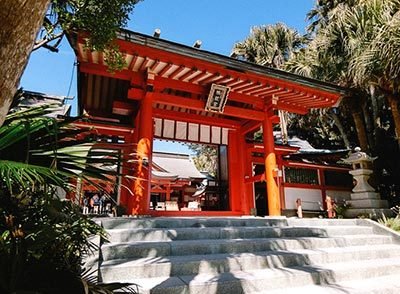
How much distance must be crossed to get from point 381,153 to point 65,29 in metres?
13.5

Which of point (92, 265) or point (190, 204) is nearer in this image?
point (92, 265)

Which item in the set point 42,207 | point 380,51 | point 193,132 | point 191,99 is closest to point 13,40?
point 42,207

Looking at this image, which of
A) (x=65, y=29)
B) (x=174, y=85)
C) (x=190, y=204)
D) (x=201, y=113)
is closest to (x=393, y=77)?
(x=201, y=113)

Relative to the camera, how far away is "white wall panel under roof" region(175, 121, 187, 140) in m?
8.24

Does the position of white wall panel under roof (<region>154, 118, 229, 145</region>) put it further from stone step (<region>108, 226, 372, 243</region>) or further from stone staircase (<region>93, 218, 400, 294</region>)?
stone step (<region>108, 226, 372, 243</region>)

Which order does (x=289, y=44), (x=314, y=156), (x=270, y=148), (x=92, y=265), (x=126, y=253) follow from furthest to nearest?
(x=289, y=44) < (x=314, y=156) < (x=270, y=148) < (x=126, y=253) < (x=92, y=265)

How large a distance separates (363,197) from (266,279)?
597 cm

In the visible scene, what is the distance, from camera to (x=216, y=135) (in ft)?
27.6

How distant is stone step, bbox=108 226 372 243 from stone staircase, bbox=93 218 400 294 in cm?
1

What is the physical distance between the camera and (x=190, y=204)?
707 inches

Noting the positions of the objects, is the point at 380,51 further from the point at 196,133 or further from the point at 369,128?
the point at 369,128

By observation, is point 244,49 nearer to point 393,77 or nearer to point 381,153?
point 381,153

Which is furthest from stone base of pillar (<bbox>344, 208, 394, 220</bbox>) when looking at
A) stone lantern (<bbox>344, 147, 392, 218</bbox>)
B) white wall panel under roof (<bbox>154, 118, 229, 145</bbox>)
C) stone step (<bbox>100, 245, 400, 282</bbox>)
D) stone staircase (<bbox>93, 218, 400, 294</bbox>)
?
white wall panel under roof (<bbox>154, 118, 229, 145</bbox>)

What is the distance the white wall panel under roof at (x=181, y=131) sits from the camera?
824 cm
